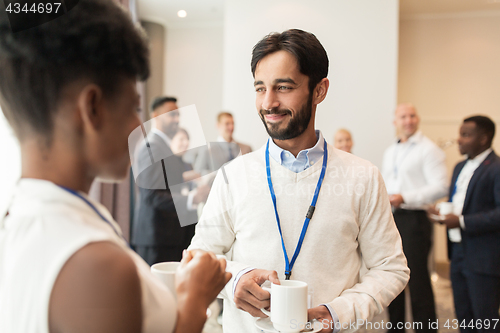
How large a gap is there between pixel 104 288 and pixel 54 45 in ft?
0.74

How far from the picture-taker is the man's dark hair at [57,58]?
348 millimetres

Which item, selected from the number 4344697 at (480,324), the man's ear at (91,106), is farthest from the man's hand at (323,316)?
the number 4344697 at (480,324)

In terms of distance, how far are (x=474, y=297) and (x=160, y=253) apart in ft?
5.70

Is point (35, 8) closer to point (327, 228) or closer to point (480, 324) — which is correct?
point (327, 228)

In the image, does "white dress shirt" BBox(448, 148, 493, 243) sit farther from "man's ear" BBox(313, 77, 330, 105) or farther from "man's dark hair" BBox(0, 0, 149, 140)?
"man's dark hair" BBox(0, 0, 149, 140)

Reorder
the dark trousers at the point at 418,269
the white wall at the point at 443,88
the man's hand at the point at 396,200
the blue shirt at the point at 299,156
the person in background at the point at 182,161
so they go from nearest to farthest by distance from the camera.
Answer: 1. the person in background at the point at 182,161
2. the blue shirt at the point at 299,156
3. the man's hand at the point at 396,200
4. the dark trousers at the point at 418,269
5. the white wall at the point at 443,88

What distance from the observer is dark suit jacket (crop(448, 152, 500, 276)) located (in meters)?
1.99

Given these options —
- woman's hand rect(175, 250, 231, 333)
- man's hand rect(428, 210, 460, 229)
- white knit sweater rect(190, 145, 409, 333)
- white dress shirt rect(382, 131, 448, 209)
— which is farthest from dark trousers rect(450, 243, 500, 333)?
woman's hand rect(175, 250, 231, 333)

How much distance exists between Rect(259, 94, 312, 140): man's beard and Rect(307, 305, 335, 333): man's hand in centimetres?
39

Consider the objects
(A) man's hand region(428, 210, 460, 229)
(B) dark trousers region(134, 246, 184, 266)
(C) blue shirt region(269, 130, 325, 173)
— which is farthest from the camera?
(A) man's hand region(428, 210, 460, 229)

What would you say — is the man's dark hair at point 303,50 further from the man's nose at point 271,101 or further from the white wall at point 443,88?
the white wall at point 443,88

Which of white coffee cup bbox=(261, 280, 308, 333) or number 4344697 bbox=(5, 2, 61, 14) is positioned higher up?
number 4344697 bbox=(5, 2, 61, 14)

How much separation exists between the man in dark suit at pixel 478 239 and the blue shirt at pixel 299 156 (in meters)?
1.51

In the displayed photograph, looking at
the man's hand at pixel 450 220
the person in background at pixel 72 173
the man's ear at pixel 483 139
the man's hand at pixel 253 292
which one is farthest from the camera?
the man's ear at pixel 483 139
